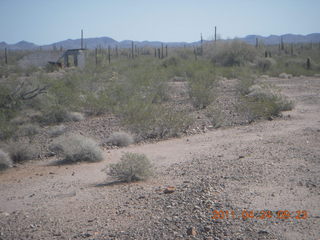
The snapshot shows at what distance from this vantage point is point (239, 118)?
15938 mm

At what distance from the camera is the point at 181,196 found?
662 cm

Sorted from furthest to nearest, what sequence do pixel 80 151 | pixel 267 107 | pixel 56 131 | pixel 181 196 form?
pixel 267 107
pixel 56 131
pixel 80 151
pixel 181 196

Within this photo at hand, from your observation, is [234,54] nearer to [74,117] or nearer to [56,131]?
[74,117]

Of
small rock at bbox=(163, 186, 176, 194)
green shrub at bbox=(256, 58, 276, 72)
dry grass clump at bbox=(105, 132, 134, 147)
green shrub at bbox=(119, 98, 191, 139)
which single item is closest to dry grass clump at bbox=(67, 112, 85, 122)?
green shrub at bbox=(119, 98, 191, 139)

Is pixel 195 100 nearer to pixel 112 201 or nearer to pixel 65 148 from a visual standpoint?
pixel 65 148

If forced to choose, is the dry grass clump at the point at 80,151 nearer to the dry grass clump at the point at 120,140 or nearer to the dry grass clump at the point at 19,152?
the dry grass clump at the point at 19,152

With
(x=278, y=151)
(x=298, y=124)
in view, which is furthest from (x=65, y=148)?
(x=298, y=124)
